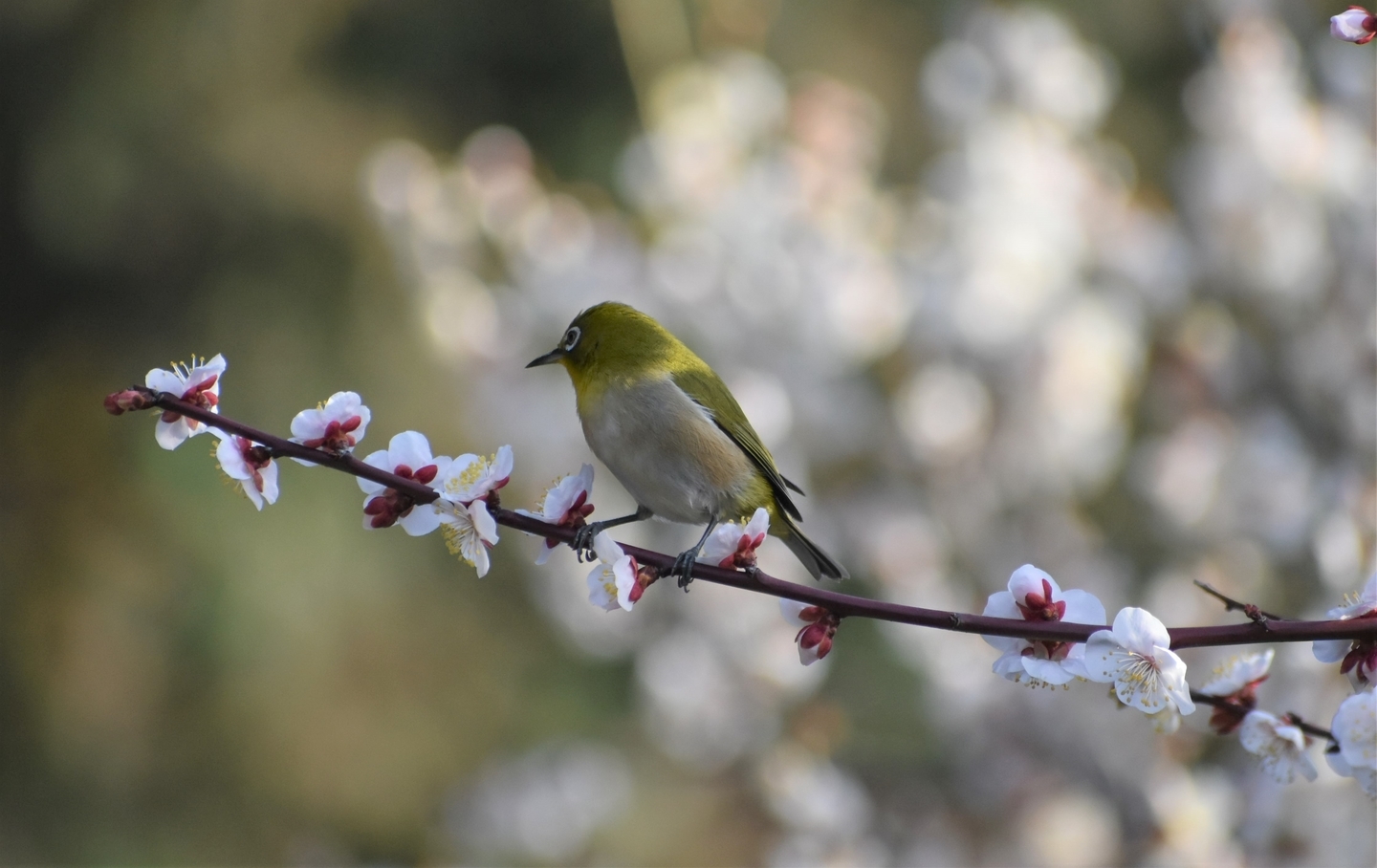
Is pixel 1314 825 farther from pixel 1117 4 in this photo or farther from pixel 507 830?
pixel 1117 4

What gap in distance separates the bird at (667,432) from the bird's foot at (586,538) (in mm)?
503

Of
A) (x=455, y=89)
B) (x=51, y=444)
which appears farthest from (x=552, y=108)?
(x=51, y=444)

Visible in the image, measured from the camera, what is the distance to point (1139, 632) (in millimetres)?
1231

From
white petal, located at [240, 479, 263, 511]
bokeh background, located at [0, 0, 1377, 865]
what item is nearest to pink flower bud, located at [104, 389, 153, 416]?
white petal, located at [240, 479, 263, 511]

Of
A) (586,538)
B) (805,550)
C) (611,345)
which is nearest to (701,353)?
(611,345)

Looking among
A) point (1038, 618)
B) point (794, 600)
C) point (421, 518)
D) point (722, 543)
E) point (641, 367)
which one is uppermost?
point (641, 367)

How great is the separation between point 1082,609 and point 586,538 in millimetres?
650

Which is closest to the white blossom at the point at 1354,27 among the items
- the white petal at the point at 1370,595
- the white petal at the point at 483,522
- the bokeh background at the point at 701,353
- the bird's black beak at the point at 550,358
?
the white petal at the point at 1370,595

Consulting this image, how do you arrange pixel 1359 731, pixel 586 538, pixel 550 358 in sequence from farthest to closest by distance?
pixel 550 358, pixel 586 538, pixel 1359 731

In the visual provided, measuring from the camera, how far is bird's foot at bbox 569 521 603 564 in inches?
56.2

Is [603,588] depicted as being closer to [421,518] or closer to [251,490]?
[421,518]

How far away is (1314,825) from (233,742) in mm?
4469

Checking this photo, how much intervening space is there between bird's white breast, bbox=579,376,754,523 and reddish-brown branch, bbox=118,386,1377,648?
0.79 meters

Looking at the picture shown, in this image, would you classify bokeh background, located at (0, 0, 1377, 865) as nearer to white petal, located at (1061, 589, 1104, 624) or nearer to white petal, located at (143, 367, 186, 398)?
white petal, located at (1061, 589, 1104, 624)
